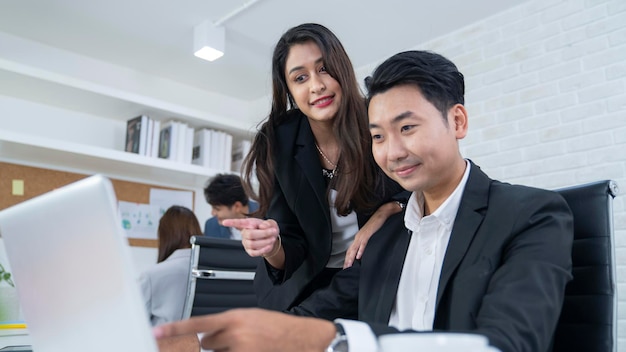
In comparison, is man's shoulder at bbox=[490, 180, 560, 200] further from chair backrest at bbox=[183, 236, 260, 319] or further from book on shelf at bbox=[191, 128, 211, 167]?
book on shelf at bbox=[191, 128, 211, 167]

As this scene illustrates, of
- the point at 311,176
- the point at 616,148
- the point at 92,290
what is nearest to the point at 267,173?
the point at 311,176

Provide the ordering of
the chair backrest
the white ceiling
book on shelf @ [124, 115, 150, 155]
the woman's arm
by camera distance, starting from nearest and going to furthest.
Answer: the woman's arm < the chair backrest < the white ceiling < book on shelf @ [124, 115, 150, 155]

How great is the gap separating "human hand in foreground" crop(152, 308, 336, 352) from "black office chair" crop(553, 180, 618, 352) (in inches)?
24.5

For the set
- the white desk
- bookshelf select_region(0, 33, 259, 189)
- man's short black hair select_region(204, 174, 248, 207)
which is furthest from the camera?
bookshelf select_region(0, 33, 259, 189)

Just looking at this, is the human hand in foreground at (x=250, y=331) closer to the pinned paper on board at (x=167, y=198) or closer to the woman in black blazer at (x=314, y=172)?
the woman in black blazer at (x=314, y=172)

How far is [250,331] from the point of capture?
0.56 meters

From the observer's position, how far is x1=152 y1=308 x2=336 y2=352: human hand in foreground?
21.7 inches

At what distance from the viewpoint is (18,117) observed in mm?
3613

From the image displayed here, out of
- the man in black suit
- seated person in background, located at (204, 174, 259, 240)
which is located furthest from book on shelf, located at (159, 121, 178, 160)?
the man in black suit

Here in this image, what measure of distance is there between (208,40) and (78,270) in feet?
9.90

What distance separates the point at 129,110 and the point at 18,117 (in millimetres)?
680

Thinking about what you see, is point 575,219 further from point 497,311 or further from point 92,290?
point 92,290

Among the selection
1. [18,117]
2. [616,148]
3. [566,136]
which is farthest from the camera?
[18,117]

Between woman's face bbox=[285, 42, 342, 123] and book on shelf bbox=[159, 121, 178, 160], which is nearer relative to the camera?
woman's face bbox=[285, 42, 342, 123]
